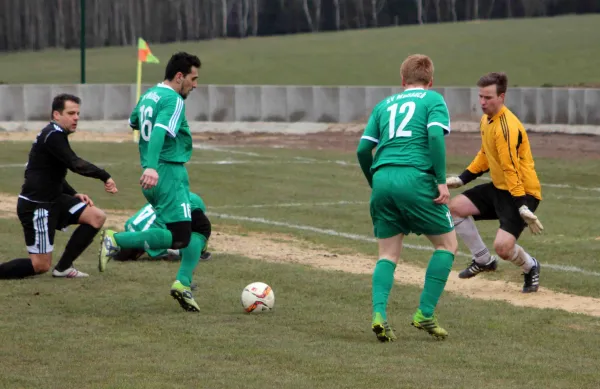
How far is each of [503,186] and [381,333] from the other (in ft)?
10.0

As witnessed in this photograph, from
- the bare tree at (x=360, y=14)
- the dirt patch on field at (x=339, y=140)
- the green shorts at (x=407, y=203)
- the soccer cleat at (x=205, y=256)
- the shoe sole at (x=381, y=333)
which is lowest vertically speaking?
the dirt patch on field at (x=339, y=140)

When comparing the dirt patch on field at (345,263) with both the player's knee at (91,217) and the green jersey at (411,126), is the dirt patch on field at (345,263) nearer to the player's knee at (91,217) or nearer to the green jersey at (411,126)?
the player's knee at (91,217)

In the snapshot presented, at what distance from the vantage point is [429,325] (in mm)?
8094

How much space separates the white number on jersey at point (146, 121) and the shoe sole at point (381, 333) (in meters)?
2.43

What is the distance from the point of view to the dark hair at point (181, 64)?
30.1ft

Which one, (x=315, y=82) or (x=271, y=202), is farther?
(x=315, y=82)

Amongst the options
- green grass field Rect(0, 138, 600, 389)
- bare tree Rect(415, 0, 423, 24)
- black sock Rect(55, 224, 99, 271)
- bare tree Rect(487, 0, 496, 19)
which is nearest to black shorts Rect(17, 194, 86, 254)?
black sock Rect(55, 224, 99, 271)

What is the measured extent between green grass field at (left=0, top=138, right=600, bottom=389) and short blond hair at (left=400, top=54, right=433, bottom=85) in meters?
1.78

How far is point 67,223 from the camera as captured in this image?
10641mm

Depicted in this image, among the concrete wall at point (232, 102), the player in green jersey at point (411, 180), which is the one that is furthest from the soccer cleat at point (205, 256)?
the concrete wall at point (232, 102)

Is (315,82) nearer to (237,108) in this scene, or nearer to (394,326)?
(237,108)

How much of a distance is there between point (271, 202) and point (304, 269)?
20.2 feet

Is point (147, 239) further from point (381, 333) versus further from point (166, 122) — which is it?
point (381, 333)

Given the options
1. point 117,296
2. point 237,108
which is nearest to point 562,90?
point 237,108
